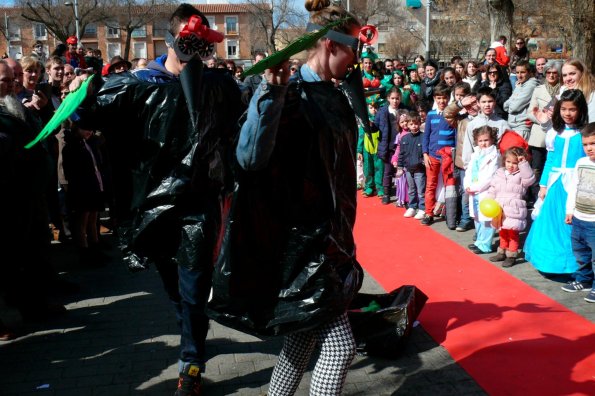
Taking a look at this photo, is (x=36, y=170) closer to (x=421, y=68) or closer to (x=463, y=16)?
(x=421, y=68)

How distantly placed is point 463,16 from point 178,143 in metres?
38.5

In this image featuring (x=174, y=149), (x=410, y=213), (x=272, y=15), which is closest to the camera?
(x=174, y=149)

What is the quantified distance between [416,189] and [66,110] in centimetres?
581

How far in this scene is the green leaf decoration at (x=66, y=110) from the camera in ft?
9.76

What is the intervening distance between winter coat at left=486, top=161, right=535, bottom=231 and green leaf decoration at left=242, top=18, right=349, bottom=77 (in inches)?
159

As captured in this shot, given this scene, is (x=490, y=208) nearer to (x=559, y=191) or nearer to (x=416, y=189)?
(x=559, y=191)

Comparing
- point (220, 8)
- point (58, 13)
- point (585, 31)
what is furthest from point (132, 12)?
point (585, 31)

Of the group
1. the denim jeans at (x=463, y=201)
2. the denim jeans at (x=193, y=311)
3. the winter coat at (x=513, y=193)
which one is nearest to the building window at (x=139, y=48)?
the denim jeans at (x=463, y=201)

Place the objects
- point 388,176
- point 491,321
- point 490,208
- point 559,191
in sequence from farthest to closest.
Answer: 1. point 388,176
2. point 490,208
3. point 559,191
4. point 491,321

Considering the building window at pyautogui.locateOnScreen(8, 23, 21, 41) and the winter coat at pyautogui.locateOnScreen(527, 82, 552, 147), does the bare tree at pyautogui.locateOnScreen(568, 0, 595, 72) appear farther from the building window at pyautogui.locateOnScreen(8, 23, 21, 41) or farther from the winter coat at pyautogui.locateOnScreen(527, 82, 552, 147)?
the building window at pyautogui.locateOnScreen(8, 23, 21, 41)

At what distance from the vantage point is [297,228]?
2.48 m

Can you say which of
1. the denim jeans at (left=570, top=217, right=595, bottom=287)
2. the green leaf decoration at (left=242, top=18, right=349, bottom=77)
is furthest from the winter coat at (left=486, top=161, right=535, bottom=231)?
the green leaf decoration at (left=242, top=18, right=349, bottom=77)

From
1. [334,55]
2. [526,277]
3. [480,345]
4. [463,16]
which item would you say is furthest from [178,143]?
[463,16]

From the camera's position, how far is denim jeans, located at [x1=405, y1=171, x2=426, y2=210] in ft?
26.3
